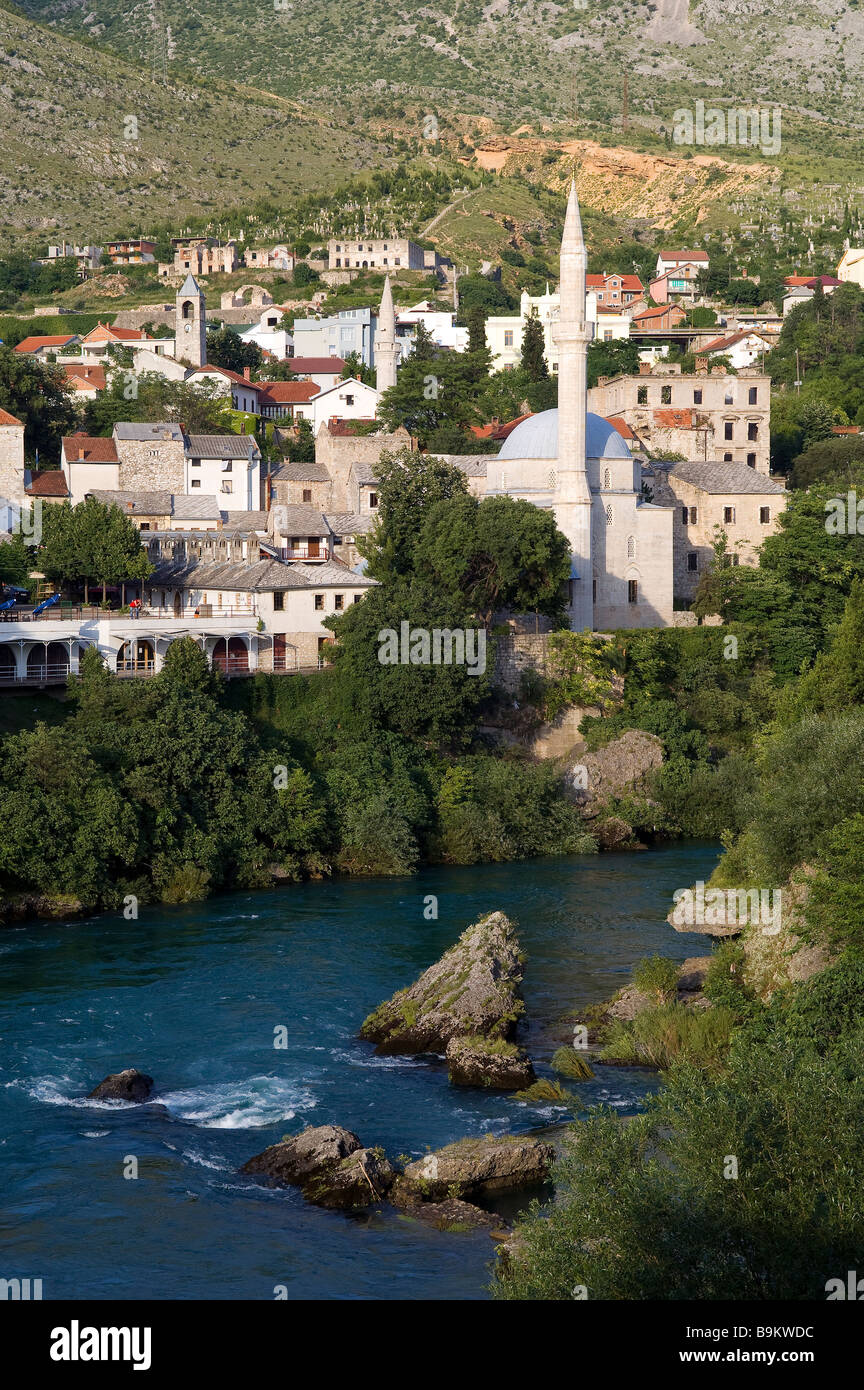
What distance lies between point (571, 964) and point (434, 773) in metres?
14.3

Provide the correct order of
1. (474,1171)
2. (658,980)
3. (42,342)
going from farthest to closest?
(42,342) → (658,980) → (474,1171)

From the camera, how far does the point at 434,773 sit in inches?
1767

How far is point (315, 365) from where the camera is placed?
98.7 metres

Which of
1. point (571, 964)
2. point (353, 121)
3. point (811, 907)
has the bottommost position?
point (571, 964)

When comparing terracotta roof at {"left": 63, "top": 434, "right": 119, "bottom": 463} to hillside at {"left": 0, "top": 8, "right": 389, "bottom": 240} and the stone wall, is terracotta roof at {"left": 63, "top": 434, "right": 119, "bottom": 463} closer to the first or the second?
the stone wall

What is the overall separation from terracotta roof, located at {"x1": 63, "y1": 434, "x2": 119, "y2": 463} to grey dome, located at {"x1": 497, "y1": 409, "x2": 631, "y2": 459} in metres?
17.0

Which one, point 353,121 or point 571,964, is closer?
point 571,964

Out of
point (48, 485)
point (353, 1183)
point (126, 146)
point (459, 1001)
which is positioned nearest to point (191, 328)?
point (48, 485)

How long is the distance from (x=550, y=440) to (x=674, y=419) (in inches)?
515

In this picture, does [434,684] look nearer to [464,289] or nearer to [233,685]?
[233,685]

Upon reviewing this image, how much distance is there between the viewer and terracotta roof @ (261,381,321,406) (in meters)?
87.7

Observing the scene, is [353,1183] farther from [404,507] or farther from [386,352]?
[386,352]

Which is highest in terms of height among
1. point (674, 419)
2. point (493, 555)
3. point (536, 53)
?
point (536, 53)
